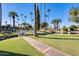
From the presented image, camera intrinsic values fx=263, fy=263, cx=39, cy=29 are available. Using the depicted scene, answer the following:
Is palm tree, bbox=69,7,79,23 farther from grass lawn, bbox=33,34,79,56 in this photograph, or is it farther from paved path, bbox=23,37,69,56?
paved path, bbox=23,37,69,56

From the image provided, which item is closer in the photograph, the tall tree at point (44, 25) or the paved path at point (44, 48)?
the paved path at point (44, 48)

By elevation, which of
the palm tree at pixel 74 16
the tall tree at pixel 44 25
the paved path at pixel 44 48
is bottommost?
the paved path at pixel 44 48

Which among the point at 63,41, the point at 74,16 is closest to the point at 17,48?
the point at 63,41

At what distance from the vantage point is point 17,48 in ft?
21.6

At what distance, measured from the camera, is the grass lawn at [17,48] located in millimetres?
6316

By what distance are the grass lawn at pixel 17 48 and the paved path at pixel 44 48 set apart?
0.46ft

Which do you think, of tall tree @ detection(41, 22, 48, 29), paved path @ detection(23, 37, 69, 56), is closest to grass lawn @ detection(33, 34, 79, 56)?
paved path @ detection(23, 37, 69, 56)

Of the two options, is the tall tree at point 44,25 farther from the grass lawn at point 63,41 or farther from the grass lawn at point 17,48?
the grass lawn at point 17,48

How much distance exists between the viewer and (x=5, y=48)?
6578 millimetres

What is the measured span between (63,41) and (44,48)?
0.59 metres

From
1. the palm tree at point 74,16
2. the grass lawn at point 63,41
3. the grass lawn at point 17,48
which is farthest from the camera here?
the palm tree at point 74,16

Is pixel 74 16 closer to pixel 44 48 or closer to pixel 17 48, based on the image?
pixel 44 48

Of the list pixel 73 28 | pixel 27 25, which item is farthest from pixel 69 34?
pixel 27 25

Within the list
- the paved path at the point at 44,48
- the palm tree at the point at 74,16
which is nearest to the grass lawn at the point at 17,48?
the paved path at the point at 44,48
